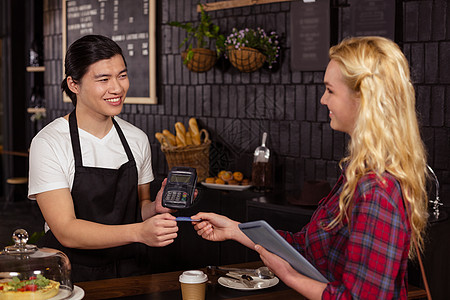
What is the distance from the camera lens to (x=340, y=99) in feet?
5.31

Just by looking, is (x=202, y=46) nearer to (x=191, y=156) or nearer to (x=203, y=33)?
(x=203, y=33)

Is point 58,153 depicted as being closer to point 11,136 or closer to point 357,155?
point 357,155

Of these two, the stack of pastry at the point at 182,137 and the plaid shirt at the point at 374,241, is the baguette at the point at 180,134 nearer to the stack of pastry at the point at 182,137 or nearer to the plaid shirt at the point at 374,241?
the stack of pastry at the point at 182,137

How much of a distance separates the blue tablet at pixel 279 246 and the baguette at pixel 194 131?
2.81m

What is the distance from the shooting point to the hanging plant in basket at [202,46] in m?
4.35

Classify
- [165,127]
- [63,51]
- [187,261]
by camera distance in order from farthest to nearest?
[63,51] < [165,127] < [187,261]

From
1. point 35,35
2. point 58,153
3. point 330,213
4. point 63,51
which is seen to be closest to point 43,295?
point 58,153

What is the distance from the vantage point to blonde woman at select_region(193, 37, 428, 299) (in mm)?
1460

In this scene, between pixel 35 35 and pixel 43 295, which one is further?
pixel 35 35

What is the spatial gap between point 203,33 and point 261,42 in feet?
2.11

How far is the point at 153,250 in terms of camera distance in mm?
4250

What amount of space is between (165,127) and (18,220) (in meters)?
2.49

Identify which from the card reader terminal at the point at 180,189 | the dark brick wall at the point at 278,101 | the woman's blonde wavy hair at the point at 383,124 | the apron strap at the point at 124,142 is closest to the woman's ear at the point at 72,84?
the apron strap at the point at 124,142

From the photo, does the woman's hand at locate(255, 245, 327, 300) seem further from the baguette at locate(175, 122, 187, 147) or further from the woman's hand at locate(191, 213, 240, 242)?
the baguette at locate(175, 122, 187, 147)
